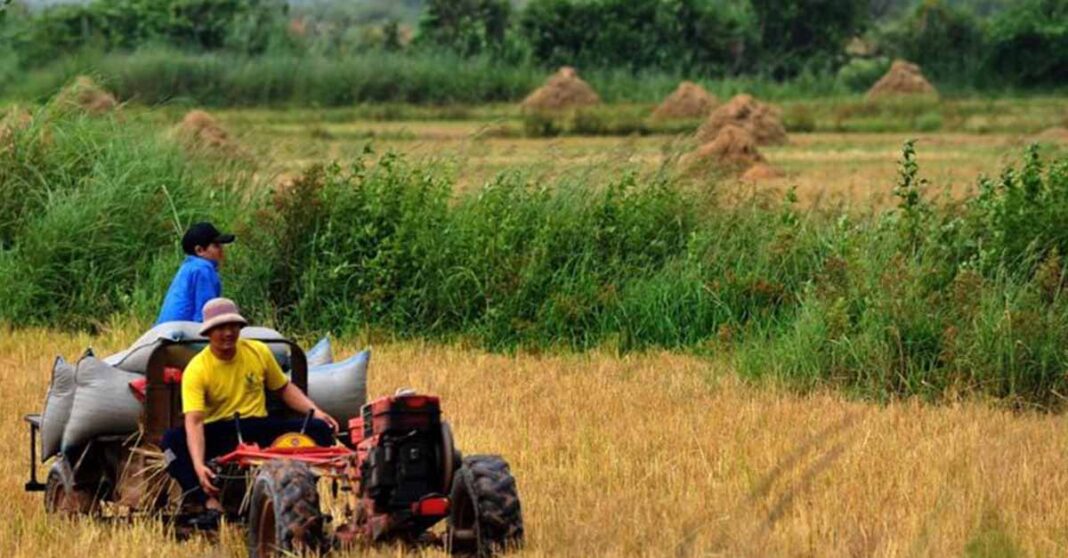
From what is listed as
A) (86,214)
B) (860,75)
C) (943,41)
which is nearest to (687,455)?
(86,214)

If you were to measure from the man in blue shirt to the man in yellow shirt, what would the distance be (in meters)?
2.63

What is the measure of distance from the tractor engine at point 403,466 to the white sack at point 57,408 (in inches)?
84.0

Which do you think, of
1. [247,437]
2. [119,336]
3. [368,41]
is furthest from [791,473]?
[368,41]

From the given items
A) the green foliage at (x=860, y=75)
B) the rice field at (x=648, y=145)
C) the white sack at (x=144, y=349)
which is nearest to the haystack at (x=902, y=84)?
the rice field at (x=648, y=145)

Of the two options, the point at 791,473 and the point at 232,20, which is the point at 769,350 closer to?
the point at 791,473

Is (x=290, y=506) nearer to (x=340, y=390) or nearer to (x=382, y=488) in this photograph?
(x=382, y=488)

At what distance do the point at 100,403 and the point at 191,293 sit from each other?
2337mm

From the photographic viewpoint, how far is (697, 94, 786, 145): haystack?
42009mm

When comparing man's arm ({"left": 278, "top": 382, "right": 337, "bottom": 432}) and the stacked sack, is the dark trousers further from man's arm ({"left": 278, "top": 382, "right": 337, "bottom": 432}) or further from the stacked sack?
the stacked sack

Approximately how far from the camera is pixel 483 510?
872cm

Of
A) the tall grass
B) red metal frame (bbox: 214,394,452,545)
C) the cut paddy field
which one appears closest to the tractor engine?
red metal frame (bbox: 214,394,452,545)

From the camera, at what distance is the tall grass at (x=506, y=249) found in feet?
51.9

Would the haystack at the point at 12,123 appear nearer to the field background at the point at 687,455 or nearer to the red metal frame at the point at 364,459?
the field background at the point at 687,455

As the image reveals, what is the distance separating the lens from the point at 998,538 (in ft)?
19.9
